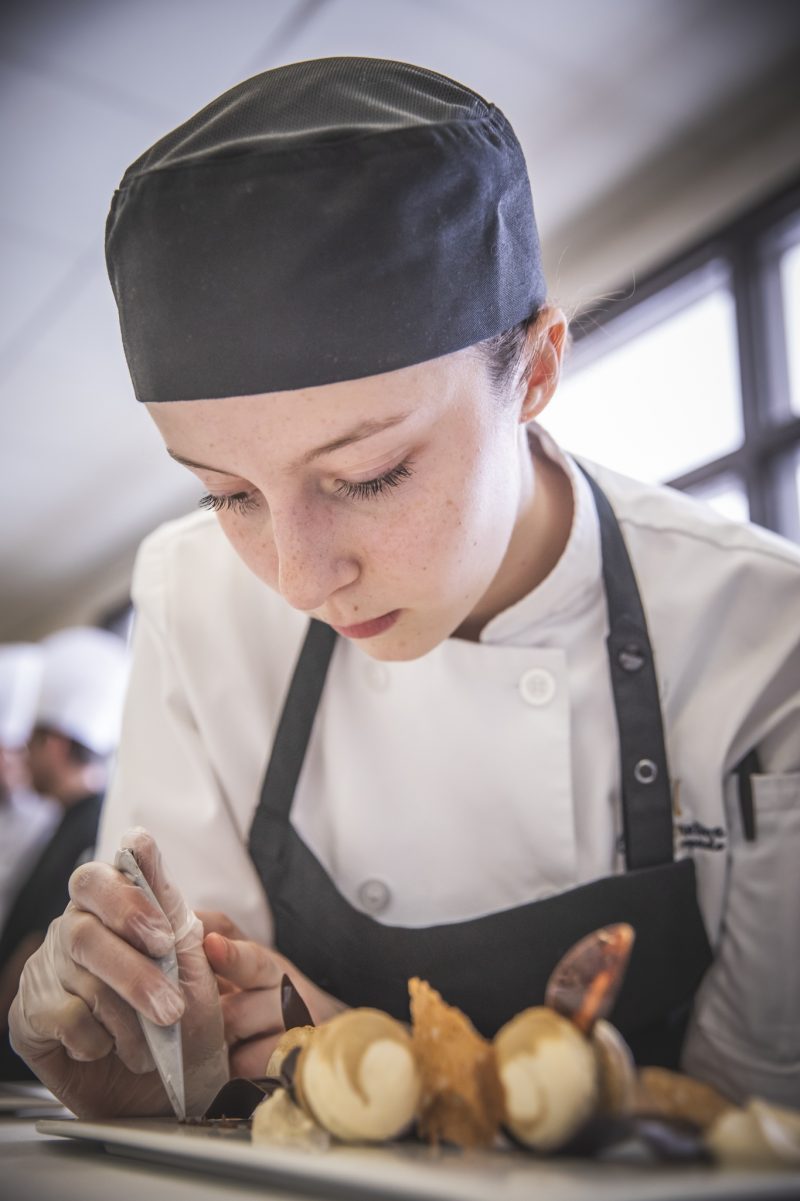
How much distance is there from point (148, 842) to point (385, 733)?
1.42ft

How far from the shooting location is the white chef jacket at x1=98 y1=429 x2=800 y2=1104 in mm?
1131

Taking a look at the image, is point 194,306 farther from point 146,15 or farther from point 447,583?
point 146,15

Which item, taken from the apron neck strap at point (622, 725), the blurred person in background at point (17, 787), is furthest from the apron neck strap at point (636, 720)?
the blurred person in background at point (17, 787)

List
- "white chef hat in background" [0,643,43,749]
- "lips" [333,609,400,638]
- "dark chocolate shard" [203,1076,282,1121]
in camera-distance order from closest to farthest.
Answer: "dark chocolate shard" [203,1076,282,1121] < "lips" [333,609,400,638] < "white chef hat in background" [0,643,43,749]

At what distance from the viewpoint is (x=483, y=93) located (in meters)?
2.86

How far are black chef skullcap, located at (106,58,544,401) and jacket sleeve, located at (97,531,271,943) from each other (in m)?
Answer: 0.48

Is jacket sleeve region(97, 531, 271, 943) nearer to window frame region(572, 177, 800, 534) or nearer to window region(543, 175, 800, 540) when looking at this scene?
window region(543, 175, 800, 540)

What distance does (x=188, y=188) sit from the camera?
0.87 m

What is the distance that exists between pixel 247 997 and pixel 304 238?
65 cm

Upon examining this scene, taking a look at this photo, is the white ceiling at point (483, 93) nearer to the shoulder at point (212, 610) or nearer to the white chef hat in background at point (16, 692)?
the shoulder at point (212, 610)

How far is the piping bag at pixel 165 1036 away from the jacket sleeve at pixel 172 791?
13.0 inches

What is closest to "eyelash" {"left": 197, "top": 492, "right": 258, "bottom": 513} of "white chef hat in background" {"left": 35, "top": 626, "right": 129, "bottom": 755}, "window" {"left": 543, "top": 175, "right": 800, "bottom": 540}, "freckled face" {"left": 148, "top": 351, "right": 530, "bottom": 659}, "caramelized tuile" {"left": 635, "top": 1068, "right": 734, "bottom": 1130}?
"freckled face" {"left": 148, "top": 351, "right": 530, "bottom": 659}

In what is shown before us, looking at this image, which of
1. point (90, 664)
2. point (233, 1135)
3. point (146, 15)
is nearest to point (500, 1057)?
point (233, 1135)

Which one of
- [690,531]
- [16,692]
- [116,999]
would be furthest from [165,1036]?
[16,692]
